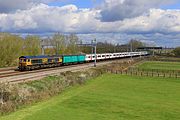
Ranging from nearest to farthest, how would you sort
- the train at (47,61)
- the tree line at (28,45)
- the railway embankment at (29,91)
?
the railway embankment at (29,91) → the train at (47,61) → the tree line at (28,45)

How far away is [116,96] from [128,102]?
4.41 meters

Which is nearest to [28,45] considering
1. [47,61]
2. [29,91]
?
[47,61]

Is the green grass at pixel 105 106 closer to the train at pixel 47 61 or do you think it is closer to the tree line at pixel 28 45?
the train at pixel 47 61

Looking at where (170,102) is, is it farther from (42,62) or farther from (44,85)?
(42,62)

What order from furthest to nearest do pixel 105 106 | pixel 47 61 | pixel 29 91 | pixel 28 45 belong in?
pixel 28 45 → pixel 47 61 → pixel 29 91 → pixel 105 106

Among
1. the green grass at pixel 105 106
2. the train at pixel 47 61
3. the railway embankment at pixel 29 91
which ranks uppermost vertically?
the train at pixel 47 61

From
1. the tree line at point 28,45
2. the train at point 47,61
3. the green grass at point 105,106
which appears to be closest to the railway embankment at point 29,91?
the green grass at point 105,106

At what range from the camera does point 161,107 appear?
3158 centimetres

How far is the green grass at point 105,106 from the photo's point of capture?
1047 inches

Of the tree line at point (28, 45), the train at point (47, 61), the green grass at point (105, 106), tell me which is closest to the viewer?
the green grass at point (105, 106)

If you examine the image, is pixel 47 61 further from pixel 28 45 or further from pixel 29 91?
pixel 29 91

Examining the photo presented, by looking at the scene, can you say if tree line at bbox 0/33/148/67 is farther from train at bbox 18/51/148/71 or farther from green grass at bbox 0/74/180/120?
green grass at bbox 0/74/180/120

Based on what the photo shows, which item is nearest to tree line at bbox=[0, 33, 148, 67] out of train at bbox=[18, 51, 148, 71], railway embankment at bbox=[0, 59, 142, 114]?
train at bbox=[18, 51, 148, 71]

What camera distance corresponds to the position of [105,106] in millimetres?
31391
